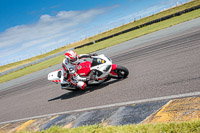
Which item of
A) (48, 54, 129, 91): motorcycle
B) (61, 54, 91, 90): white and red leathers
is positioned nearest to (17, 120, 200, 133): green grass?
(48, 54, 129, 91): motorcycle

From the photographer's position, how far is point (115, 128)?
3.98 meters

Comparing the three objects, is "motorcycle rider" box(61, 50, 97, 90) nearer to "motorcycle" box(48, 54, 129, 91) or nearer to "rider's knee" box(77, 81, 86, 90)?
"rider's knee" box(77, 81, 86, 90)

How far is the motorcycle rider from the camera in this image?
25.8 ft

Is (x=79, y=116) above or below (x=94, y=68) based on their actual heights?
below

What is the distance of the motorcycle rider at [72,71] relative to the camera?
309 inches

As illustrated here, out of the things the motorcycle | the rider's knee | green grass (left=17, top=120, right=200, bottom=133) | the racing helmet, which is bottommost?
green grass (left=17, top=120, right=200, bottom=133)

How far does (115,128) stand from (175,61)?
17.5ft

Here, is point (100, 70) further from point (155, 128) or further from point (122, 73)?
point (155, 128)

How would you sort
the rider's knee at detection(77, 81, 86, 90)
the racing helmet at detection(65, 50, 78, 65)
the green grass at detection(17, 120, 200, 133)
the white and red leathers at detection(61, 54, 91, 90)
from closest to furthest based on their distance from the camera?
1. the green grass at detection(17, 120, 200, 133)
2. the racing helmet at detection(65, 50, 78, 65)
3. the white and red leathers at detection(61, 54, 91, 90)
4. the rider's knee at detection(77, 81, 86, 90)

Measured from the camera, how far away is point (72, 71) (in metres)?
8.02

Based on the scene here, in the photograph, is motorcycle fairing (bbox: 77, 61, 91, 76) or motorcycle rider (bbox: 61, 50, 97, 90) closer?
motorcycle rider (bbox: 61, 50, 97, 90)

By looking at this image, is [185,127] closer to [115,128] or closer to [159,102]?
[115,128]

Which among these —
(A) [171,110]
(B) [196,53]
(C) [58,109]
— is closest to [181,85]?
(A) [171,110]

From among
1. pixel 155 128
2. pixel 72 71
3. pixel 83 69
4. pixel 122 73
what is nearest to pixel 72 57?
pixel 72 71
